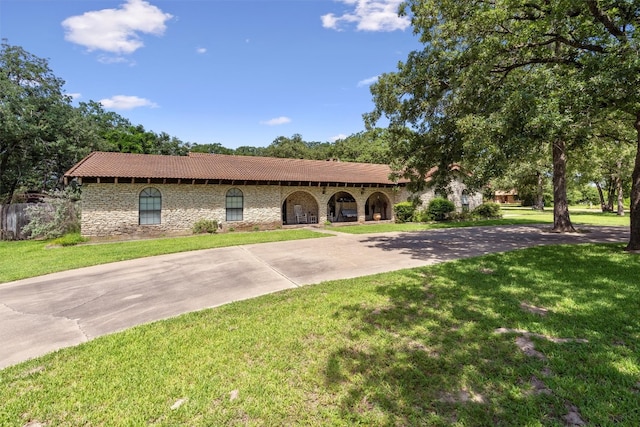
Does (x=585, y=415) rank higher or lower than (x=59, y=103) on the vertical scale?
lower

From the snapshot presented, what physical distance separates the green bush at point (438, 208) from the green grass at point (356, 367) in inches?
654

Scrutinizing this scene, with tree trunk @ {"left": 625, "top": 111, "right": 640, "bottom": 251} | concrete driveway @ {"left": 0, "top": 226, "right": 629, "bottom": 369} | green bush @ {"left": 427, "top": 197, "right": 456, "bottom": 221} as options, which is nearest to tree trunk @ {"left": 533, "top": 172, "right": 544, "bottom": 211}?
green bush @ {"left": 427, "top": 197, "right": 456, "bottom": 221}

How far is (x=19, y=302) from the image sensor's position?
5.78 meters

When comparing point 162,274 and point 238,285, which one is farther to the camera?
point 162,274

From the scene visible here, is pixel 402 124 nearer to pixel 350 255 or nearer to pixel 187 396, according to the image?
pixel 350 255

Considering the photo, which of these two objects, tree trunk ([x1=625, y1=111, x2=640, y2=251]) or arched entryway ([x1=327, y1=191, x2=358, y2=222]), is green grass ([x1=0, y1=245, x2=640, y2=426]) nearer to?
tree trunk ([x1=625, y1=111, x2=640, y2=251])

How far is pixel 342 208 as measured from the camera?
78.4 ft

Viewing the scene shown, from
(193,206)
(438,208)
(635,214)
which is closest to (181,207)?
(193,206)

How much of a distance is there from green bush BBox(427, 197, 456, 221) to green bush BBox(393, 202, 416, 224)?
4.51ft

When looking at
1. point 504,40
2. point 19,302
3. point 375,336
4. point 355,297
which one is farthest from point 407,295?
point 504,40

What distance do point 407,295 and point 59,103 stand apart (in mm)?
29950

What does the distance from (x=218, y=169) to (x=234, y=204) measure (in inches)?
104

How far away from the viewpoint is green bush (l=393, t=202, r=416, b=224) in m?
21.4

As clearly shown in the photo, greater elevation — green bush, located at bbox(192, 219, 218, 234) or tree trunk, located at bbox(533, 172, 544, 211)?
tree trunk, located at bbox(533, 172, 544, 211)
